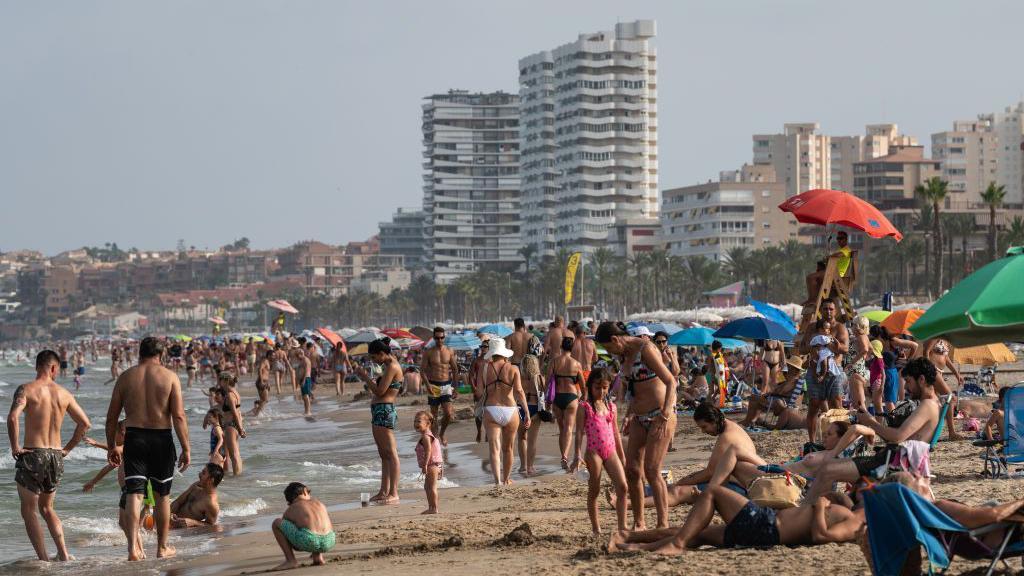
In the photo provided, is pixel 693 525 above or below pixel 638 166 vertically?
below

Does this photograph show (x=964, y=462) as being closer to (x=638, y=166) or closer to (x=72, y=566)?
(x=72, y=566)

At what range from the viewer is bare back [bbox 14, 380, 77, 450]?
912 cm

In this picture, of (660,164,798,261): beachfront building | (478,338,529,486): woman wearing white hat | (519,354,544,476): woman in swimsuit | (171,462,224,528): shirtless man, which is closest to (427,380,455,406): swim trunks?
(519,354,544,476): woman in swimsuit

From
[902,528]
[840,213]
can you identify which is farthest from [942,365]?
[902,528]

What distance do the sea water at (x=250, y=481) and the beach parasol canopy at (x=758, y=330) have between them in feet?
13.3

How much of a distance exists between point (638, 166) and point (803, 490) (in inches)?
5988

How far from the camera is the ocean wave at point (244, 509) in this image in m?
13.0

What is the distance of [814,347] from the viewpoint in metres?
12.9

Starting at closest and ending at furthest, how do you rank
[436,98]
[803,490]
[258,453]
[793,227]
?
[803,490] → [258,453] → [793,227] → [436,98]

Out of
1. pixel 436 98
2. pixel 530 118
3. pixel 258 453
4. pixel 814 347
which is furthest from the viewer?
pixel 436 98

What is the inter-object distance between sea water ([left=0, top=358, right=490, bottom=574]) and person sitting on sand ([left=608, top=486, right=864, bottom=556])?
4077mm

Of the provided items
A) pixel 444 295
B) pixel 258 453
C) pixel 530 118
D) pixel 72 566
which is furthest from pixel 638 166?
pixel 72 566

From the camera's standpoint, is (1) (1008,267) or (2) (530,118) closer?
(1) (1008,267)

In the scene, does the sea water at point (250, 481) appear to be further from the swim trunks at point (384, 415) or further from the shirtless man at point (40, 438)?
the swim trunks at point (384, 415)
